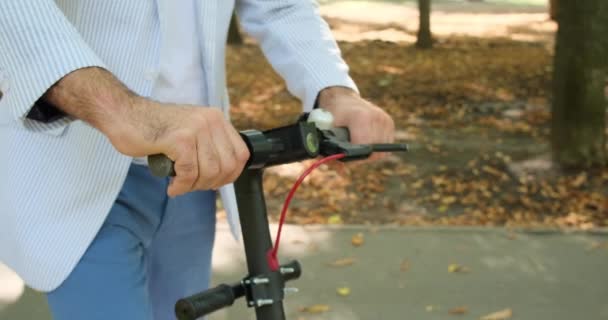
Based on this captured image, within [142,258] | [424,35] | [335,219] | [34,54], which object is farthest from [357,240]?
[424,35]

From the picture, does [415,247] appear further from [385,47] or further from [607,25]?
[385,47]

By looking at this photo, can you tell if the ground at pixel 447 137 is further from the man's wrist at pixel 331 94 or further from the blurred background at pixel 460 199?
the man's wrist at pixel 331 94

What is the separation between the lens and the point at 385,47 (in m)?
14.6

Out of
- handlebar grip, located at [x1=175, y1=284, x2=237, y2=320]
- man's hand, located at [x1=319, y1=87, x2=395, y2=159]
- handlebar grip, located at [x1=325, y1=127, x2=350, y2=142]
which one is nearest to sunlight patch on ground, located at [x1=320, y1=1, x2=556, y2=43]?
man's hand, located at [x1=319, y1=87, x2=395, y2=159]

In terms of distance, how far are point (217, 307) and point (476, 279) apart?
360 cm

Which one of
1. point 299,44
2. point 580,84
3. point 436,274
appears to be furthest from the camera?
point 580,84

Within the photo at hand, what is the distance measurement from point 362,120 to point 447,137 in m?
6.85

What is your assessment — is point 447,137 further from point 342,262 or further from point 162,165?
point 162,165

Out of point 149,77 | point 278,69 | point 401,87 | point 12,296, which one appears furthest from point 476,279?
point 401,87

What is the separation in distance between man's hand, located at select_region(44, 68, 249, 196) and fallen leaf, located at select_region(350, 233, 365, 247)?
4066 millimetres

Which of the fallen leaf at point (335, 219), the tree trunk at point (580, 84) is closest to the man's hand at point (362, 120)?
the fallen leaf at point (335, 219)

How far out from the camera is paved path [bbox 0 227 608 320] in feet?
14.9

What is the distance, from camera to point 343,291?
15.6 feet

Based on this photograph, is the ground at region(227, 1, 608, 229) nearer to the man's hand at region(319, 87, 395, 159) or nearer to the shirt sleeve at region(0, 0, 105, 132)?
the man's hand at region(319, 87, 395, 159)
